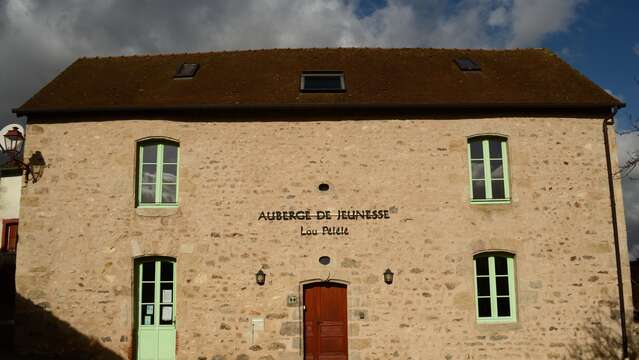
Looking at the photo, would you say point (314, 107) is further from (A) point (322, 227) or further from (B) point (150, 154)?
(B) point (150, 154)

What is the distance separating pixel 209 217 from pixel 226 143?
1545 millimetres

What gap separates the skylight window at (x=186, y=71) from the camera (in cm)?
1157

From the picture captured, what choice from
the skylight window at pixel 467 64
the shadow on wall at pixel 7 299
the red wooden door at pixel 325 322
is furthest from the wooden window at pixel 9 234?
the skylight window at pixel 467 64

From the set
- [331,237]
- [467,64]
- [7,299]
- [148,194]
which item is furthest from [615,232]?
[7,299]

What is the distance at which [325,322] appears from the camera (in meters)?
9.66

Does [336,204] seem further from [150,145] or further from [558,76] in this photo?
[558,76]

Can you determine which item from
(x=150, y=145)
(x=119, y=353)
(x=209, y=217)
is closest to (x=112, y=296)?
(x=119, y=353)

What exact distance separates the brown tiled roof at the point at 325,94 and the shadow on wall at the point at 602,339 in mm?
4269

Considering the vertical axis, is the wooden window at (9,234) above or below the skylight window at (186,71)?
below

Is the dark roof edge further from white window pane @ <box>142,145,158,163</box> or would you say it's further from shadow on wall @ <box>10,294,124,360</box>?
shadow on wall @ <box>10,294,124,360</box>

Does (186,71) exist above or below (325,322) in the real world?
above

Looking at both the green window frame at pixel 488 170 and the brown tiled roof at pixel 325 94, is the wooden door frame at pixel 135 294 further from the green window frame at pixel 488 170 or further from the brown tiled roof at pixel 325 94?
the green window frame at pixel 488 170

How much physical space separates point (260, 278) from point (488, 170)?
5094 mm

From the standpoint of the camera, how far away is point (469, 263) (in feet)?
31.9
